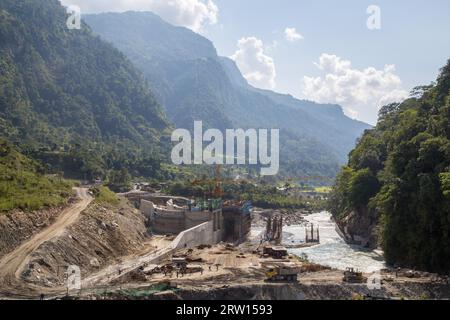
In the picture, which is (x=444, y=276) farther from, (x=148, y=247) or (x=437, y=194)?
(x=148, y=247)

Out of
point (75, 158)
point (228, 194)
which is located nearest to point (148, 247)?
point (75, 158)

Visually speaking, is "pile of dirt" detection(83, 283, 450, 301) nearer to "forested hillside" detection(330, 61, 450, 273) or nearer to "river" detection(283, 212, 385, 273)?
"forested hillside" detection(330, 61, 450, 273)

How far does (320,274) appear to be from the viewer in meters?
46.6

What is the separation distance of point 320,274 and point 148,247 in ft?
75.4

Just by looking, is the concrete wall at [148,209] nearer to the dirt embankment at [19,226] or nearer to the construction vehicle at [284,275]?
the dirt embankment at [19,226]

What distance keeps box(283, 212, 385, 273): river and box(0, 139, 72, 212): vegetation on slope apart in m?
34.3

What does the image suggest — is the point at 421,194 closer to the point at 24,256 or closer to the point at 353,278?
the point at 353,278

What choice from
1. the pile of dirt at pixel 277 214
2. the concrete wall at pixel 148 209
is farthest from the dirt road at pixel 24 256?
the pile of dirt at pixel 277 214

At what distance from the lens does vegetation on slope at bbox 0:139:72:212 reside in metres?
49.7

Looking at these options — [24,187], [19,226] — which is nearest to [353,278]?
[19,226]

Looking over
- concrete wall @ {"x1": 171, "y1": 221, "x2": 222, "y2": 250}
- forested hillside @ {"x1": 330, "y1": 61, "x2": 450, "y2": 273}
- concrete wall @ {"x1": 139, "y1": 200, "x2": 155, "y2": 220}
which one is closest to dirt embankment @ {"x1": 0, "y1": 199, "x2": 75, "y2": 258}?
concrete wall @ {"x1": 171, "y1": 221, "x2": 222, "y2": 250}

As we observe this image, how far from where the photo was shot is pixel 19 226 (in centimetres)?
4644

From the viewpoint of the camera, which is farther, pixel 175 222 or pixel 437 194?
pixel 175 222

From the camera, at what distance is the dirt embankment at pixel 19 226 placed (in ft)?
144
